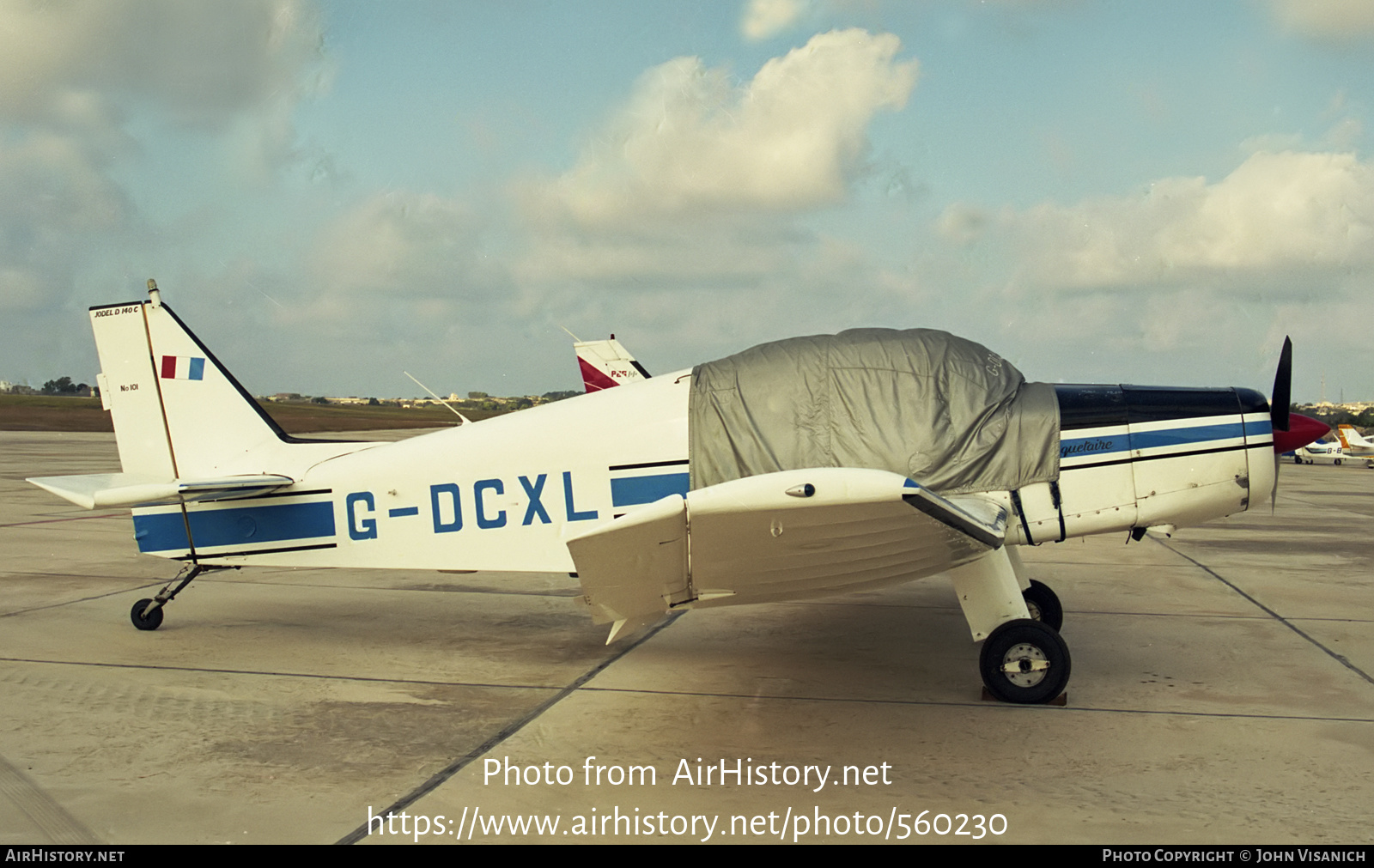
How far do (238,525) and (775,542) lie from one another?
4465mm

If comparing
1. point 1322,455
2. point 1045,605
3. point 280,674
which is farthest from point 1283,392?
point 1322,455

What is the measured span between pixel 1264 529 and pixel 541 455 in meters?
13.1

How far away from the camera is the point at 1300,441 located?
6.34 m

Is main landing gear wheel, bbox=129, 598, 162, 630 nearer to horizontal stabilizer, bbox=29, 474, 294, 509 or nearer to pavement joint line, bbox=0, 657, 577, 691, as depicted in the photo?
pavement joint line, bbox=0, 657, 577, 691

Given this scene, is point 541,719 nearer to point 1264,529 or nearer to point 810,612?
point 810,612

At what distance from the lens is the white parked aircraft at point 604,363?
1880 centimetres

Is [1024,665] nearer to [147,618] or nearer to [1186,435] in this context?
[1186,435]

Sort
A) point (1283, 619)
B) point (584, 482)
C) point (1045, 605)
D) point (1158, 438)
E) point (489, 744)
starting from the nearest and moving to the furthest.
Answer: point (489, 744) → point (1158, 438) → point (584, 482) → point (1045, 605) → point (1283, 619)

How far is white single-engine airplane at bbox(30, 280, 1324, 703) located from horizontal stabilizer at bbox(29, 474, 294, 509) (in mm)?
20

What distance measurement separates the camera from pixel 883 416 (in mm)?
5918

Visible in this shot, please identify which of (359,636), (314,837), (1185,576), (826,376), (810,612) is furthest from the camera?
(1185,576)

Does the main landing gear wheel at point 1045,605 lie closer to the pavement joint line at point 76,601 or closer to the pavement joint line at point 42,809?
the pavement joint line at point 42,809

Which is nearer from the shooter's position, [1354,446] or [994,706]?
[994,706]

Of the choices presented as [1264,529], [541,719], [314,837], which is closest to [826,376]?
[541,719]
